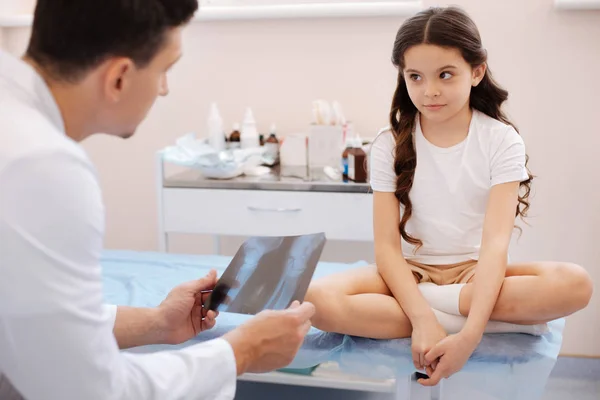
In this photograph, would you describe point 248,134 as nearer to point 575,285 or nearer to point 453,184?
point 453,184

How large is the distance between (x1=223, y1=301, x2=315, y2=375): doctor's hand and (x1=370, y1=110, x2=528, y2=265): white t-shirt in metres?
0.52

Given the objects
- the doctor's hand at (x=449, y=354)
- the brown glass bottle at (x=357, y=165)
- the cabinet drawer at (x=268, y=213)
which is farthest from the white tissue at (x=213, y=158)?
the doctor's hand at (x=449, y=354)

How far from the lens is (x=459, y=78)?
57.1 inches

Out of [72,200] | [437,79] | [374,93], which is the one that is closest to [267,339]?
[72,200]

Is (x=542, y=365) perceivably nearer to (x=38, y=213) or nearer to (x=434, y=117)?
(x=434, y=117)

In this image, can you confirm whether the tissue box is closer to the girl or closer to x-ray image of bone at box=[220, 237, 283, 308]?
the girl

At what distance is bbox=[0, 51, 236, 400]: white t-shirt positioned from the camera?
0.77 m

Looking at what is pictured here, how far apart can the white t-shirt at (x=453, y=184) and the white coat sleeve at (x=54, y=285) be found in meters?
0.85

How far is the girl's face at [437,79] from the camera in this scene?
56.3 inches

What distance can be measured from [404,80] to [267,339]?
73cm

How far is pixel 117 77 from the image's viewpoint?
35.1 inches

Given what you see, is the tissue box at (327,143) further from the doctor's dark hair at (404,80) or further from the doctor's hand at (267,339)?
the doctor's hand at (267,339)

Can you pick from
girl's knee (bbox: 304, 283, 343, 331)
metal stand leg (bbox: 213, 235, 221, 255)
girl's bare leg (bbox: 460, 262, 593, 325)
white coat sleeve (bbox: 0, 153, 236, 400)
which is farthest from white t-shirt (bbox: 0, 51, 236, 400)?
metal stand leg (bbox: 213, 235, 221, 255)

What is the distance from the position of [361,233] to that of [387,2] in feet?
2.61
